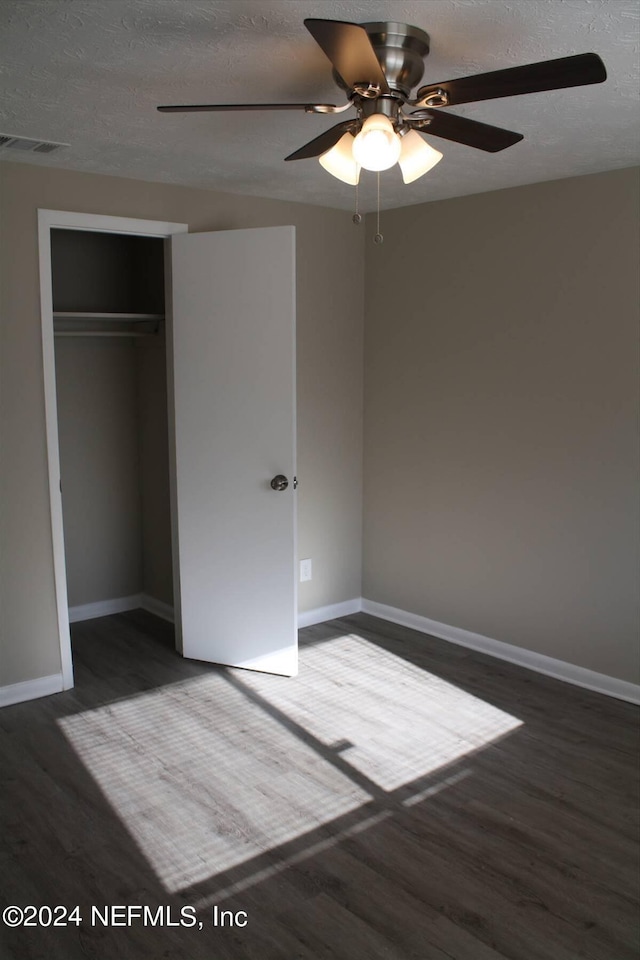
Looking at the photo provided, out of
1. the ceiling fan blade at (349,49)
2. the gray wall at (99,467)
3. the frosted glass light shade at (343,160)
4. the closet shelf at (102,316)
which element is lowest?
the gray wall at (99,467)

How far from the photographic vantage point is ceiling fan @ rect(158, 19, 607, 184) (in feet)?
5.72

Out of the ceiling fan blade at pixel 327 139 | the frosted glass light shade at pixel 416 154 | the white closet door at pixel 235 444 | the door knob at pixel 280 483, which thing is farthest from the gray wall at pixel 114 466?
the frosted glass light shade at pixel 416 154

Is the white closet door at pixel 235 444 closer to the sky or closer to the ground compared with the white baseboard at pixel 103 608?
closer to the sky

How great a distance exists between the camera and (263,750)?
3.25 metres

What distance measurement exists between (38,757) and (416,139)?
2681 mm

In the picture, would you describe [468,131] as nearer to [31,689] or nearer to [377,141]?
[377,141]

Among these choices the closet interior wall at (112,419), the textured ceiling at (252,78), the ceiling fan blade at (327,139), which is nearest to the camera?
the textured ceiling at (252,78)

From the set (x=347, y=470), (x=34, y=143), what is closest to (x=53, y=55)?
(x=34, y=143)

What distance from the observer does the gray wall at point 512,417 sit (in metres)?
3.62

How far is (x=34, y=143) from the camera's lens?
312cm

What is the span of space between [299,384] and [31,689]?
2117mm

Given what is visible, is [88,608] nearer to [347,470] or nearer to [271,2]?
[347,470]

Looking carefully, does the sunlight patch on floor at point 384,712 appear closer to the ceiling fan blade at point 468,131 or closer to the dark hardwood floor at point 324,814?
the dark hardwood floor at point 324,814


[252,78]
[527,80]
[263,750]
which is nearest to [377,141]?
[527,80]
